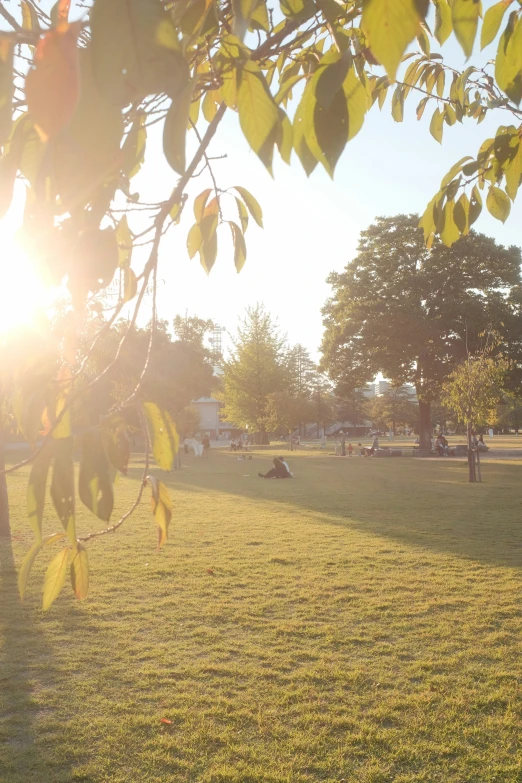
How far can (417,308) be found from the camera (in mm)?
31922

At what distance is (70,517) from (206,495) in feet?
50.7

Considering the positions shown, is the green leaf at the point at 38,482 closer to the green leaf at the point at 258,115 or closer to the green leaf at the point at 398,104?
the green leaf at the point at 258,115

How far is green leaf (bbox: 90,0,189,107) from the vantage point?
0.62 m

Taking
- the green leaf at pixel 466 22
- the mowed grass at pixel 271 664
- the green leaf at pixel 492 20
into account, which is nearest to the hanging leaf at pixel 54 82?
the green leaf at pixel 466 22

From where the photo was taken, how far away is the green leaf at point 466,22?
1004 millimetres

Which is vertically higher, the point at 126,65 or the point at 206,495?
the point at 126,65

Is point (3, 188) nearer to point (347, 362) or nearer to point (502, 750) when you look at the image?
point (502, 750)

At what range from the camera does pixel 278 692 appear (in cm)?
430

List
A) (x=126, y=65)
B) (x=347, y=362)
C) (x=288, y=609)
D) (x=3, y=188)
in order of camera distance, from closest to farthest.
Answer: (x=126, y=65), (x=3, y=188), (x=288, y=609), (x=347, y=362)

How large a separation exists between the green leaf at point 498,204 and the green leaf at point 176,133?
6.31ft

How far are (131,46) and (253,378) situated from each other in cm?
4411

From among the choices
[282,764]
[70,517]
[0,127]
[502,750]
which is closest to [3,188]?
[0,127]

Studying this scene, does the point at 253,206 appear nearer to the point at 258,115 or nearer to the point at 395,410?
the point at 258,115

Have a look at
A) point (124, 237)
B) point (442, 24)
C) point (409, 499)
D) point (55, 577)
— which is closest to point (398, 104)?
point (442, 24)
